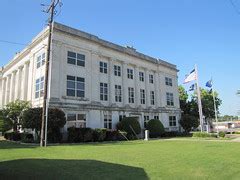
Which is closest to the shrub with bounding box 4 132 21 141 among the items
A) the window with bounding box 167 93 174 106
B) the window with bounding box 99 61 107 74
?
the window with bounding box 99 61 107 74

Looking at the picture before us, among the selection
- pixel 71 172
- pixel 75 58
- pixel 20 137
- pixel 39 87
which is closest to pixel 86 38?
pixel 75 58

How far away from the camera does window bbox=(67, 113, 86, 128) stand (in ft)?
92.6

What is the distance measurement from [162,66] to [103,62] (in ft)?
48.3

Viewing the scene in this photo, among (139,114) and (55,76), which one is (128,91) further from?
(55,76)

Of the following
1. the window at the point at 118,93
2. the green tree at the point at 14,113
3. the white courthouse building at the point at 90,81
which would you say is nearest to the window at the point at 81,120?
the white courthouse building at the point at 90,81

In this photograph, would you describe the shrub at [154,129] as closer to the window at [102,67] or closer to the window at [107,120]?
the window at [107,120]

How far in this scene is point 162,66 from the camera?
1775 inches

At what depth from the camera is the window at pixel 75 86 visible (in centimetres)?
2891

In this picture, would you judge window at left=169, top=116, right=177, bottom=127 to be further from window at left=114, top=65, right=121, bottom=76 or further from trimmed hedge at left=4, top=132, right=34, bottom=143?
trimmed hedge at left=4, top=132, right=34, bottom=143

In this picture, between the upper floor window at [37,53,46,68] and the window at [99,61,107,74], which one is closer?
the upper floor window at [37,53,46,68]

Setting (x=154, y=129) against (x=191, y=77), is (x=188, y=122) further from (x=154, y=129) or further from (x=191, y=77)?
(x=191, y=77)

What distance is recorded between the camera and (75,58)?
3030 centimetres

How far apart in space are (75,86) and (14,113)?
306 inches

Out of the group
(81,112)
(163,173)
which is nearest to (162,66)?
(81,112)
